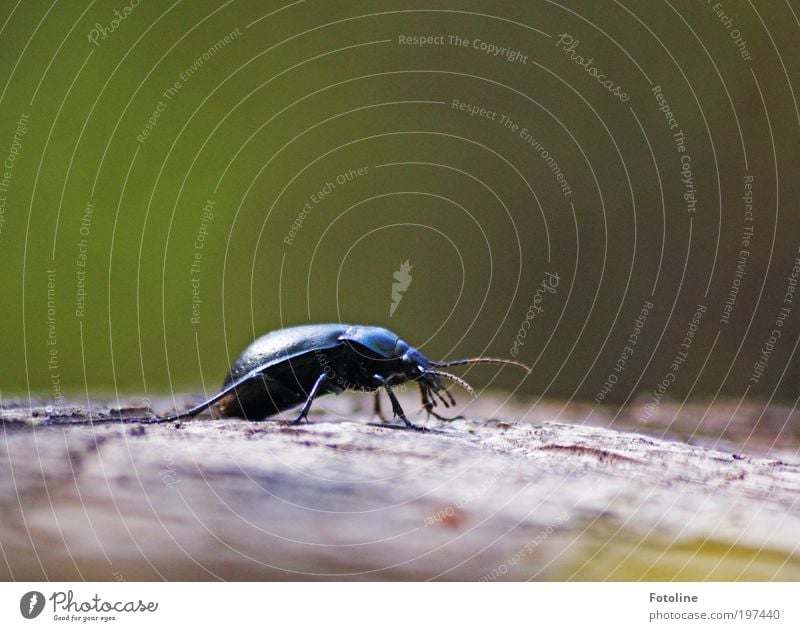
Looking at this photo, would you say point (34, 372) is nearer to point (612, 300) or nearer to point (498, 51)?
point (498, 51)

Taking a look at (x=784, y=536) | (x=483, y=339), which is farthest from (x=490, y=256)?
(x=784, y=536)
